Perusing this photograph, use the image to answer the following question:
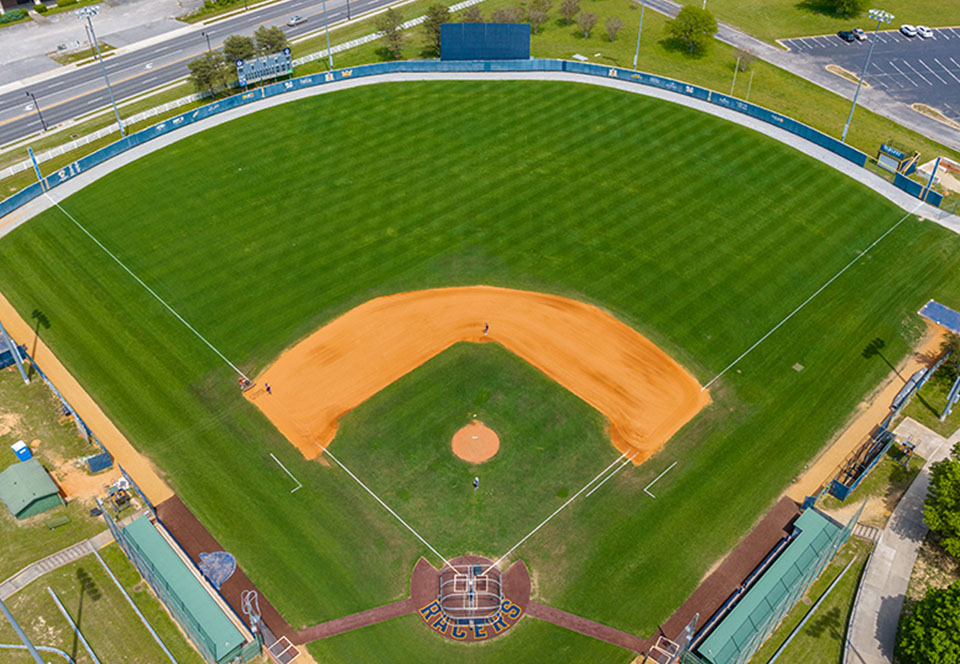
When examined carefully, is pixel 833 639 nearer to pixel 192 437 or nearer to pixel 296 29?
pixel 192 437

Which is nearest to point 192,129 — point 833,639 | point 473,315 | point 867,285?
point 473,315

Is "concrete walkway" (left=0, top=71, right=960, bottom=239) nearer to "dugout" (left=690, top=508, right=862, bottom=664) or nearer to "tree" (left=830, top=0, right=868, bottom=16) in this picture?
"tree" (left=830, top=0, right=868, bottom=16)

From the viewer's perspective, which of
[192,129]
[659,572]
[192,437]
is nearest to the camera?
[659,572]

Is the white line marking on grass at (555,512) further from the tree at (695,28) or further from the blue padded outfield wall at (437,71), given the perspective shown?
the tree at (695,28)

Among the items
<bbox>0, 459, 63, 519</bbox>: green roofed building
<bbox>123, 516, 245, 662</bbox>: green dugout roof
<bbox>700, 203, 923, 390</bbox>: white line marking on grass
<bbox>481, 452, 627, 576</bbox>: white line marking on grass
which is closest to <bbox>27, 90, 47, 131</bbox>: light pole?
<bbox>0, 459, 63, 519</bbox>: green roofed building

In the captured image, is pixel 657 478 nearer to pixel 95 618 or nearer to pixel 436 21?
pixel 95 618

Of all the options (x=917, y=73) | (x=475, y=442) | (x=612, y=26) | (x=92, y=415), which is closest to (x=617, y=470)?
(x=475, y=442)
